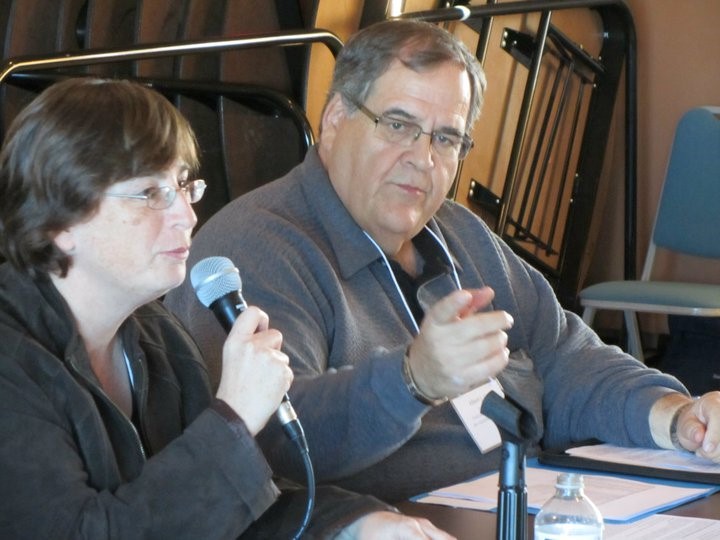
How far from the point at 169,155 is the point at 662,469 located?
923 mm

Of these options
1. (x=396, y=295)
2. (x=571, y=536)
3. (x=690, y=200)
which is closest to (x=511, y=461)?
(x=571, y=536)

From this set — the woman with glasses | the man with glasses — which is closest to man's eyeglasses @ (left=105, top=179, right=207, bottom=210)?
the woman with glasses

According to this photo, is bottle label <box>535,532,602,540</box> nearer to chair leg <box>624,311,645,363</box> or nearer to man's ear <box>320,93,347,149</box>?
man's ear <box>320,93,347,149</box>

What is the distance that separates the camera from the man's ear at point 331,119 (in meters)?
2.23

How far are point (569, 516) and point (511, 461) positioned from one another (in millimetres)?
209

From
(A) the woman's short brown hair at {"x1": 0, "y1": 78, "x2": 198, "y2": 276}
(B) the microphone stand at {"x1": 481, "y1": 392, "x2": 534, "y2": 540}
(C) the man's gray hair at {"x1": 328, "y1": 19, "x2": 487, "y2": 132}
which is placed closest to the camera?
(B) the microphone stand at {"x1": 481, "y1": 392, "x2": 534, "y2": 540}

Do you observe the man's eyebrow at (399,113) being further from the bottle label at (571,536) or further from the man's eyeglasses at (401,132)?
the bottle label at (571,536)

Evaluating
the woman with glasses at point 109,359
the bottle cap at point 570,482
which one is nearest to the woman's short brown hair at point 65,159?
the woman with glasses at point 109,359

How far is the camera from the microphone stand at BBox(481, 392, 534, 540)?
109cm

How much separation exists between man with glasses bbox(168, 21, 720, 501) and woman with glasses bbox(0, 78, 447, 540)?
246mm

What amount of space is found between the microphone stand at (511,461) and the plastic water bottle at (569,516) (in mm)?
138

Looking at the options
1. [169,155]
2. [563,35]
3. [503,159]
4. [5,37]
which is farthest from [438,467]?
[563,35]

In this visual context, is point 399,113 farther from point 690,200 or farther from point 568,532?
point 690,200

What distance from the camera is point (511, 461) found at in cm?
112
